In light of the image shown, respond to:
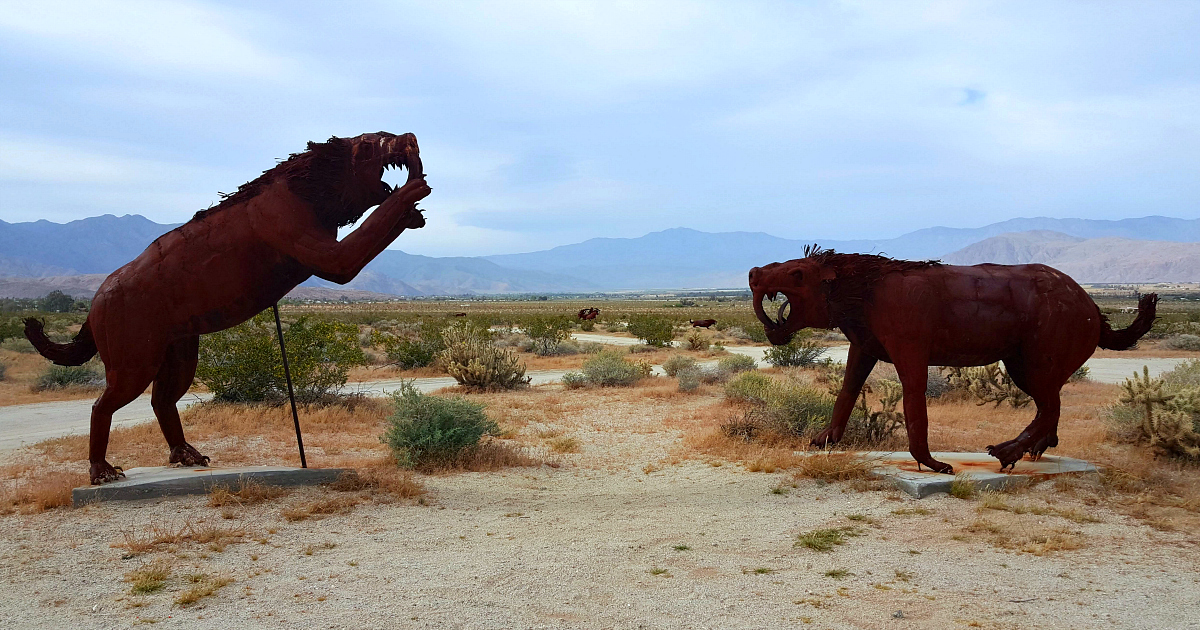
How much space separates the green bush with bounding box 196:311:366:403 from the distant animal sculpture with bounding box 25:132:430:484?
6346 millimetres

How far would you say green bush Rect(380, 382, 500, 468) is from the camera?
8.23 m

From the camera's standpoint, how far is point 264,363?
41.3 ft

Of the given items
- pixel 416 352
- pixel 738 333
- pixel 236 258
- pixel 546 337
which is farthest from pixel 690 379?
pixel 738 333

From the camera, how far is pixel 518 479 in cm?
783

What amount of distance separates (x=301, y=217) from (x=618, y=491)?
3.97 metres

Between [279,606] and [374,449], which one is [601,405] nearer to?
[374,449]

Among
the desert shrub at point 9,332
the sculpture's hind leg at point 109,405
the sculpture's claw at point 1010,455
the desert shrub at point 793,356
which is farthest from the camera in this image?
the desert shrub at point 9,332

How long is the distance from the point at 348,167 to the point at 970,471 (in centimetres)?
635

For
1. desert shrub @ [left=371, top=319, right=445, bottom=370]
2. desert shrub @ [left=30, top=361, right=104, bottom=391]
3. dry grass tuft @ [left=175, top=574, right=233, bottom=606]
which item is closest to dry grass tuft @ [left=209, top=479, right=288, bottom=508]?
dry grass tuft @ [left=175, top=574, right=233, bottom=606]

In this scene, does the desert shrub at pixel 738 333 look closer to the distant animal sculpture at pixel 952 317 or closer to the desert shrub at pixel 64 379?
the desert shrub at pixel 64 379

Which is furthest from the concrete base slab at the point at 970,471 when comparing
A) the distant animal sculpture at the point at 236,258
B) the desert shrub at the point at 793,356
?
the desert shrub at the point at 793,356

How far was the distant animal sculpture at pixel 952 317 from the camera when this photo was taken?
665 cm

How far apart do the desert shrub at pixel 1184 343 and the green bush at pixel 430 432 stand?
31.1m

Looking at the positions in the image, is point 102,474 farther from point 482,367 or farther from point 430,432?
point 482,367
